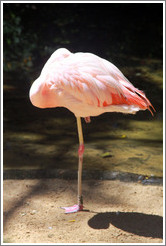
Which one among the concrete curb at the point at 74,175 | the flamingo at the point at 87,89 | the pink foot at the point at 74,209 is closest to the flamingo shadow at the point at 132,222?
the pink foot at the point at 74,209

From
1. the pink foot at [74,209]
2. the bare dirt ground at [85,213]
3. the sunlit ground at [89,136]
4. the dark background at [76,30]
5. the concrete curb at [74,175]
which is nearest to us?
the bare dirt ground at [85,213]

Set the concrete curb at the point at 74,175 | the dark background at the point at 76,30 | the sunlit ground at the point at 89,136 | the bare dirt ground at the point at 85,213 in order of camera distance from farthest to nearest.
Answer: the dark background at the point at 76,30, the sunlit ground at the point at 89,136, the concrete curb at the point at 74,175, the bare dirt ground at the point at 85,213

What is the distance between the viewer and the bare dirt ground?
2506 millimetres

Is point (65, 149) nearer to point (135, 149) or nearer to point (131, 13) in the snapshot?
point (135, 149)

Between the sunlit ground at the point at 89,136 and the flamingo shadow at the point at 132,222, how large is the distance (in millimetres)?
588

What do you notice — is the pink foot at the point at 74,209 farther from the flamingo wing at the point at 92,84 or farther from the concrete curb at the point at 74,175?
the flamingo wing at the point at 92,84

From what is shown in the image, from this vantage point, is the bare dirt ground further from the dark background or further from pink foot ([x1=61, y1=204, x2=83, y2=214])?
the dark background

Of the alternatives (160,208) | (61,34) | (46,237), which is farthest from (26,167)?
(61,34)

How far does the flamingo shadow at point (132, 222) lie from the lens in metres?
2.59

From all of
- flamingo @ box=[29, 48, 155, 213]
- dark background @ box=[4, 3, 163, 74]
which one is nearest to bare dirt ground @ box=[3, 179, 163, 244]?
flamingo @ box=[29, 48, 155, 213]

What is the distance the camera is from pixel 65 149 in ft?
12.5

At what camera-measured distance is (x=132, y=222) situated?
8.77ft

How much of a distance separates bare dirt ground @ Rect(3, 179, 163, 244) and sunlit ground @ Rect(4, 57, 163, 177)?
10.2 inches

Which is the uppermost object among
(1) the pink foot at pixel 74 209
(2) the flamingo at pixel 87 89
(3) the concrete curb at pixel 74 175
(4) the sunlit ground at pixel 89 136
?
(2) the flamingo at pixel 87 89
